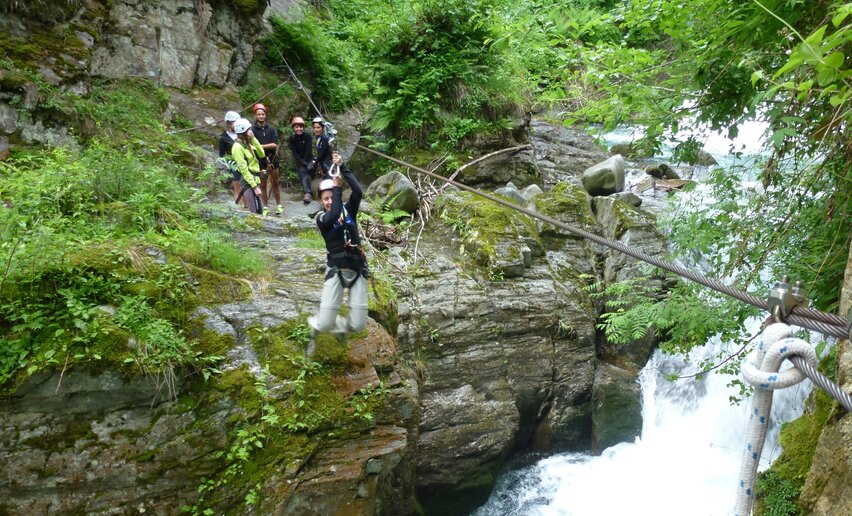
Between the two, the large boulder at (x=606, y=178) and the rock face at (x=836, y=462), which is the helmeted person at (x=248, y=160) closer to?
the rock face at (x=836, y=462)

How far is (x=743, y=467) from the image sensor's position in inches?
91.5

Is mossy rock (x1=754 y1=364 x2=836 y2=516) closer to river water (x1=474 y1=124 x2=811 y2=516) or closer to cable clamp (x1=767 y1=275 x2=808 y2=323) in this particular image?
cable clamp (x1=767 y1=275 x2=808 y2=323)

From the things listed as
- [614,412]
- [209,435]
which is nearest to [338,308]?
[209,435]

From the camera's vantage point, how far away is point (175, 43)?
10.8 meters

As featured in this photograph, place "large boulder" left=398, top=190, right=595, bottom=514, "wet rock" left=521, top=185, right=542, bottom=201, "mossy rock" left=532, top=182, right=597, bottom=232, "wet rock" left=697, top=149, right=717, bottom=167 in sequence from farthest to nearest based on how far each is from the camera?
"wet rock" left=697, top=149, right=717, bottom=167 < "wet rock" left=521, top=185, right=542, bottom=201 < "mossy rock" left=532, top=182, right=597, bottom=232 < "large boulder" left=398, top=190, right=595, bottom=514

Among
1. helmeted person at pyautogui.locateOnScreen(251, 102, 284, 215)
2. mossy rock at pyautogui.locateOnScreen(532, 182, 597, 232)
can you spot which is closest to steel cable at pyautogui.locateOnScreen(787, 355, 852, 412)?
mossy rock at pyautogui.locateOnScreen(532, 182, 597, 232)

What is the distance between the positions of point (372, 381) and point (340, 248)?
145 cm

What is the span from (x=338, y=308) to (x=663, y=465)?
6.11m

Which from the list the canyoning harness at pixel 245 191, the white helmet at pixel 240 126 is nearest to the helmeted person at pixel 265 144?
the canyoning harness at pixel 245 191

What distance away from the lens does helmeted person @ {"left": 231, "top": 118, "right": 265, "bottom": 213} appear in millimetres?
8055

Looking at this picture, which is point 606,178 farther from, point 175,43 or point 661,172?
point 175,43

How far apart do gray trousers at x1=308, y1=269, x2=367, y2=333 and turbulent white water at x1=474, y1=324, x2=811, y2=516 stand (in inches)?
164

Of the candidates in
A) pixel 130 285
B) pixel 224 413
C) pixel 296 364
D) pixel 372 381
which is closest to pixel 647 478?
pixel 372 381

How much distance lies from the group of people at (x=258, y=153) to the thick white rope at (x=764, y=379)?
6.17 m
